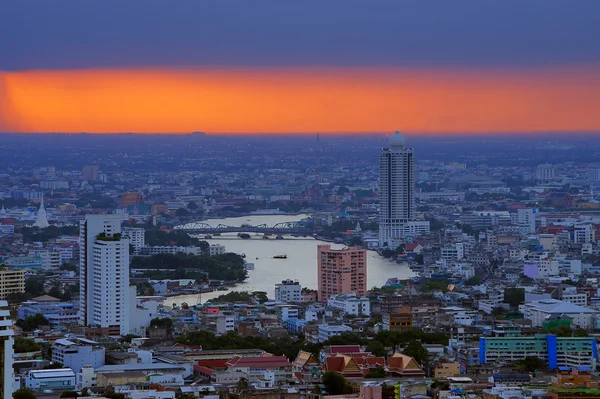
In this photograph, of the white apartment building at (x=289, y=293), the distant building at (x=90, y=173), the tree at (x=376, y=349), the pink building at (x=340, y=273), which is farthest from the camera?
the distant building at (x=90, y=173)

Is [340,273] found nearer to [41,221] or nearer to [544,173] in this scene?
[41,221]

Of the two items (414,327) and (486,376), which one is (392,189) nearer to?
(414,327)

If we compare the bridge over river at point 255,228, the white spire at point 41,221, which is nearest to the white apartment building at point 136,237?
the white spire at point 41,221

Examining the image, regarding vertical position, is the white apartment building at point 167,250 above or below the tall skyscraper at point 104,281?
above

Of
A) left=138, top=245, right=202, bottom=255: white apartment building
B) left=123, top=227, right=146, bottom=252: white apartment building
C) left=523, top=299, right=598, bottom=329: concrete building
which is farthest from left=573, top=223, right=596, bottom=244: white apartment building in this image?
left=523, top=299, right=598, bottom=329: concrete building

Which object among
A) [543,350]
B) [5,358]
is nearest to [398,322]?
[543,350]

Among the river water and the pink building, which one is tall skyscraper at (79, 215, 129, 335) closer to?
the river water

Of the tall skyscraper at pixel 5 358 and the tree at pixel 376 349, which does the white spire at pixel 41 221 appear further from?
the tall skyscraper at pixel 5 358
